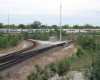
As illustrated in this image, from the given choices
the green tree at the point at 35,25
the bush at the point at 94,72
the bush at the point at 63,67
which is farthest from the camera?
the green tree at the point at 35,25

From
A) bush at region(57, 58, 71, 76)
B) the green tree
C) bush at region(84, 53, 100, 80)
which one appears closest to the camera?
bush at region(84, 53, 100, 80)

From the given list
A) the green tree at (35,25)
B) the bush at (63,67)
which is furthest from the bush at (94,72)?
the green tree at (35,25)

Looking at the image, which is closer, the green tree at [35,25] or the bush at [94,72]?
the bush at [94,72]

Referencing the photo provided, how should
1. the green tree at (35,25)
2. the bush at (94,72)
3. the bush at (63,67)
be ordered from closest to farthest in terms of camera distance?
1. the bush at (94,72)
2. the bush at (63,67)
3. the green tree at (35,25)

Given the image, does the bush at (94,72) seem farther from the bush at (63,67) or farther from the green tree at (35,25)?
the green tree at (35,25)

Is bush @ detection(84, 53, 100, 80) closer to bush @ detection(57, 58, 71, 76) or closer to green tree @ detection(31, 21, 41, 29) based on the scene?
bush @ detection(57, 58, 71, 76)

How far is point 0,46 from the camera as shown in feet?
76.5

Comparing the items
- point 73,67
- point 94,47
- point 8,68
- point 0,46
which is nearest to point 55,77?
point 73,67

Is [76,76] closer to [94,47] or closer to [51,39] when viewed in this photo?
[94,47]

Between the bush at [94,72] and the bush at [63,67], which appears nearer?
the bush at [94,72]

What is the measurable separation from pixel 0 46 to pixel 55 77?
15.7 meters

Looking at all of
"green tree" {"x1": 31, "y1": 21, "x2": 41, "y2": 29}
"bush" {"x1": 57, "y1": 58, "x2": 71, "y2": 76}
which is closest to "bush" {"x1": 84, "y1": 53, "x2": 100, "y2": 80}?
"bush" {"x1": 57, "y1": 58, "x2": 71, "y2": 76}

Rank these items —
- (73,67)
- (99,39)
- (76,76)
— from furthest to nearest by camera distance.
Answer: (99,39), (73,67), (76,76)

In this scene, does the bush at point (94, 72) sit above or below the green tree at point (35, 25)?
below
